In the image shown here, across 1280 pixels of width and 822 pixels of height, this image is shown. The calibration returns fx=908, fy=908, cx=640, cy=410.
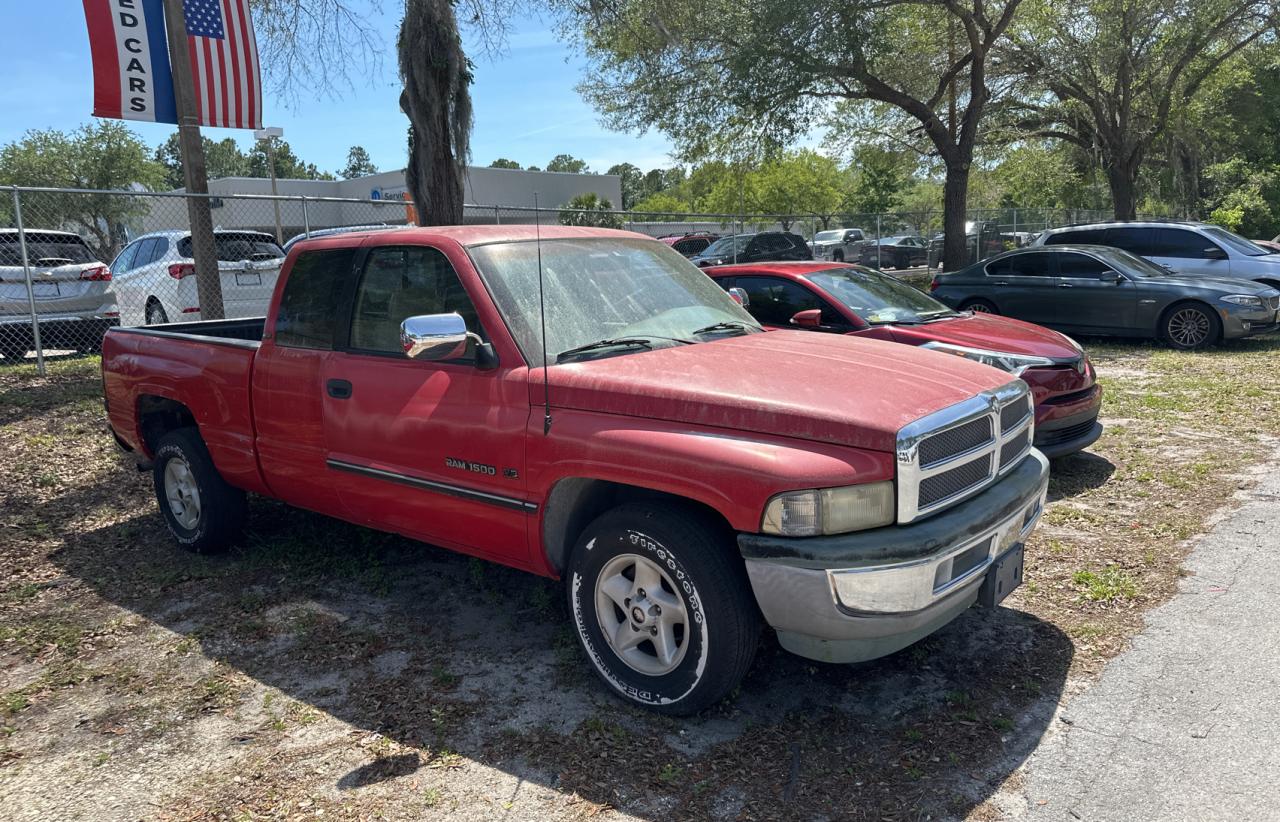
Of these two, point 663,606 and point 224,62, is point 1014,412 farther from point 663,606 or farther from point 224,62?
point 224,62

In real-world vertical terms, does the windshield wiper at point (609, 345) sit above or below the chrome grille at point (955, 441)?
above

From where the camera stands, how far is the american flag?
9141 mm

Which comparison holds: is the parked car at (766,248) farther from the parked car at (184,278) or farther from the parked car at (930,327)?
the parked car at (930,327)

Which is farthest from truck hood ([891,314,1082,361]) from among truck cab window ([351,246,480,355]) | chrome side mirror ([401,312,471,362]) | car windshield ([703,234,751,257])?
car windshield ([703,234,751,257])

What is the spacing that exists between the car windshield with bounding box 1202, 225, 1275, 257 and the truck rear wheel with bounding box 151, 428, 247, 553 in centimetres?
1484

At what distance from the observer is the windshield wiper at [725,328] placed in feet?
14.0

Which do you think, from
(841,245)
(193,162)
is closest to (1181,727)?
(193,162)

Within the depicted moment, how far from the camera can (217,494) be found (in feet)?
17.0

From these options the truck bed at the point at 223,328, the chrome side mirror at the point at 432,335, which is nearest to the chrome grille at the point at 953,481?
the chrome side mirror at the point at 432,335

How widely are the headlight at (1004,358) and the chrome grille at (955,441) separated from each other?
3.13 m

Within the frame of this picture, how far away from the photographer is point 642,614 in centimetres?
345

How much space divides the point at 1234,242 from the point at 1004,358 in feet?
35.0

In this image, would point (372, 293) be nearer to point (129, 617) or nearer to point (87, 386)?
point (129, 617)

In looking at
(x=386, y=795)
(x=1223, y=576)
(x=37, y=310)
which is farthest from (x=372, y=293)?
(x=37, y=310)
